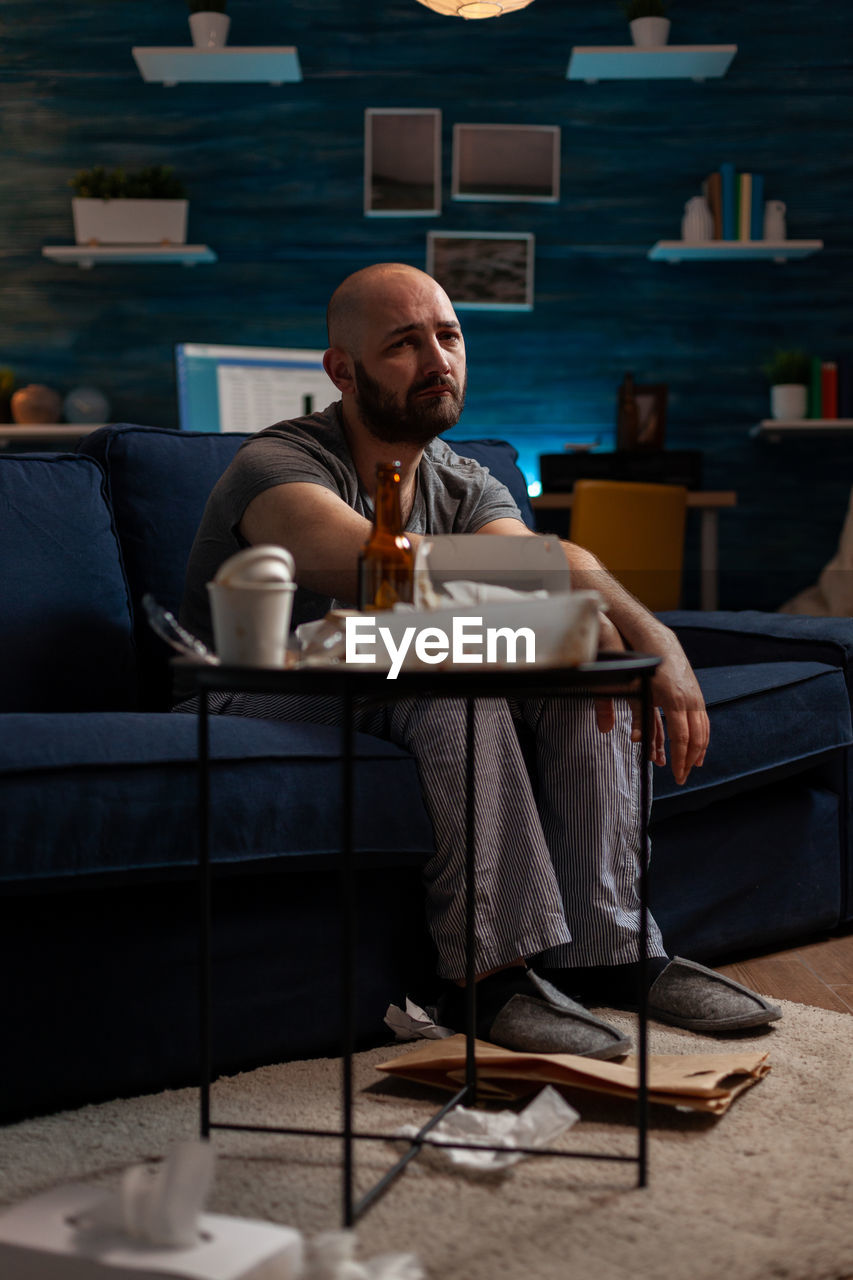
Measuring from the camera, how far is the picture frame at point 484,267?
4.98 m

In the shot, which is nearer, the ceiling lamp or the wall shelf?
the ceiling lamp

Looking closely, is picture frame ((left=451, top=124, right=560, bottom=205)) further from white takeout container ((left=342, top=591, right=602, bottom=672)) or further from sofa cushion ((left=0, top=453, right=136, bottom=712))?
white takeout container ((left=342, top=591, right=602, bottom=672))

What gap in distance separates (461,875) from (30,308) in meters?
4.26

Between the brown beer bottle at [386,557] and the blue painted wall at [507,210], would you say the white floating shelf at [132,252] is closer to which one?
the blue painted wall at [507,210]

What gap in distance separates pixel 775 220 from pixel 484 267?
3.76 ft

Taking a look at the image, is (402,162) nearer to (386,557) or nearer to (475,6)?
(475,6)

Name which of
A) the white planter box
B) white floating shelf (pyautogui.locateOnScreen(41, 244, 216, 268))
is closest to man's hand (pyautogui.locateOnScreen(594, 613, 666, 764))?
white floating shelf (pyautogui.locateOnScreen(41, 244, 216, 268))

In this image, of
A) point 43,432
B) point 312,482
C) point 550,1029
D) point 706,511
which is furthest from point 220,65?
point 550,1029

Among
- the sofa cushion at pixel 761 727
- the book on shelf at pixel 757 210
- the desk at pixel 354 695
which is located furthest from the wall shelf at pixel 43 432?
the desk at pixel 354 695

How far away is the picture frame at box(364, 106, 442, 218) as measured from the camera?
193 inches

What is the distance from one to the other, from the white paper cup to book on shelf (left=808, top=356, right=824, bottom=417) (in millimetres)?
4200

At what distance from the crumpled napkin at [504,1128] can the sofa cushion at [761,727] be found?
580 mm

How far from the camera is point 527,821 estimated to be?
4.78 ft

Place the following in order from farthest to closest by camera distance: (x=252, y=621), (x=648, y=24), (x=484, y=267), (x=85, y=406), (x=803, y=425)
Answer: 1. (x=484, y=267)
2. (x=85, y=406)
3. (x=803, y=425)
4. (x=648, y=24)
5. (x=252, y=621)
